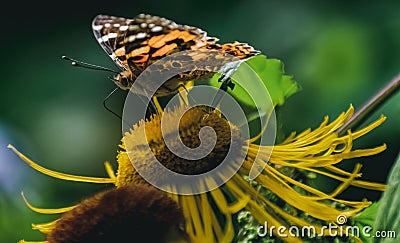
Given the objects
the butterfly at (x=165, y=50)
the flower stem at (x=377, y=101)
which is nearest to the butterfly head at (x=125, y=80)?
the butterfly at (x=165, y=50)

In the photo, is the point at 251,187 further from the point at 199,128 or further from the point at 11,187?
the point at 11,187

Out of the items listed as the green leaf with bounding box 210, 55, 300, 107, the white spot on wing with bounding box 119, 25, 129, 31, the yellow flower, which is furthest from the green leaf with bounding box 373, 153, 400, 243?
the white spot on wing with bounding box 119, 25, 129, 31

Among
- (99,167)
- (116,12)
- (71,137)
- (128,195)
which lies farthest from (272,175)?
(116,12)

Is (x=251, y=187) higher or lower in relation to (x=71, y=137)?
higher

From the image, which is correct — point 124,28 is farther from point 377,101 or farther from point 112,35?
point 377,101

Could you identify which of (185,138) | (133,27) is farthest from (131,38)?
(185,138)

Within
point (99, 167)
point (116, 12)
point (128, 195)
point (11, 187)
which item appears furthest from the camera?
point (116, 12)

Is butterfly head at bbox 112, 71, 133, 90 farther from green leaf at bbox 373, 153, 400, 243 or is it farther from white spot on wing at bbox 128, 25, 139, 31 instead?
green leaf at bbox 373, 153, 400, 243
